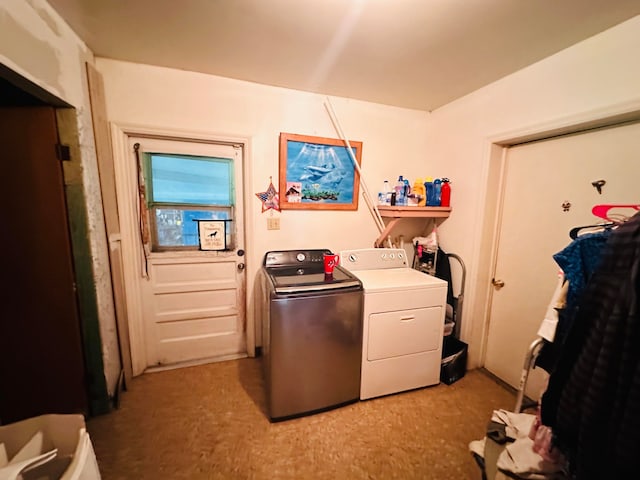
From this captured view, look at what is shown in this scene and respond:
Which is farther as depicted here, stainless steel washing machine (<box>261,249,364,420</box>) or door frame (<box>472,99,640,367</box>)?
door frame (<box>472,99,640,367</box>)

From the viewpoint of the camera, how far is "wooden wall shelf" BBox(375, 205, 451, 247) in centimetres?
231

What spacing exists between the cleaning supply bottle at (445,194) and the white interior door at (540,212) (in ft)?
1.42

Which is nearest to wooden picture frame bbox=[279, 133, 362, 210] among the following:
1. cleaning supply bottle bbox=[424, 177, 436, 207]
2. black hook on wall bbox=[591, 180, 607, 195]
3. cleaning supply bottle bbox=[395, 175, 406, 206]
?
cleaning supply bottle bbox=[395, 175, 406, 206]

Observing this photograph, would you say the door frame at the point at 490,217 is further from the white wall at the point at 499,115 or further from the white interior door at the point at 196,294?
the white interior door at the point at 196,294

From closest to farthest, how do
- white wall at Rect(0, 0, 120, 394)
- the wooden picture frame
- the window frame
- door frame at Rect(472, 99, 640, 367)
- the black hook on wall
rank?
1. white wall at Rect(0, 0, 120, 394)
2. the black hook on wall
3. door frame at Rect(472, 99, 640, 367)
4. the window frame
5. the wooden picture frame

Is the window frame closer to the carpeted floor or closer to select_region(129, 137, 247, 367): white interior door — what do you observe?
select_region(129, 137, 247, 367): white interior door

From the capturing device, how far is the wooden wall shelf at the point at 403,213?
7.59 ft

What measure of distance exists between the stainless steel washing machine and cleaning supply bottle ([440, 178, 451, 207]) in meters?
1.26

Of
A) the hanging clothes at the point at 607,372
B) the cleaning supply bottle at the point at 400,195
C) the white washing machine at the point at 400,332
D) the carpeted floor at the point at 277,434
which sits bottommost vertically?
the carpeted floor at the point at 277,434

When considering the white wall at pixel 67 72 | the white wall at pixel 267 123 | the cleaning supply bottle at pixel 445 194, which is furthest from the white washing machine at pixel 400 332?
the white wall at pixel 67 72

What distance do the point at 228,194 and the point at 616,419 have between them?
2.36 meters

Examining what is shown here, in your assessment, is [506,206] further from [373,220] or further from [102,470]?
[102,470]

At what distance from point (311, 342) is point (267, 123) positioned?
69.4 inches

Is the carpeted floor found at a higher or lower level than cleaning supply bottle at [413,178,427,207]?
lower
